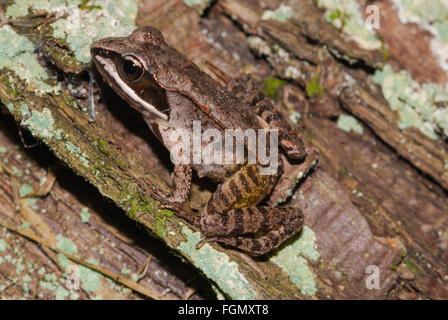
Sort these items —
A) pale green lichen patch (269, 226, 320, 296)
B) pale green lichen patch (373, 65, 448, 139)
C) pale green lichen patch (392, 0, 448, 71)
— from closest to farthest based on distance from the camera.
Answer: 1. pale green lichen patch (269, 226, 320, 296)
2. pale green lichen patch (373, 65, 448, 139)
3. pale green lichen patch (392, 0, 448, 71)

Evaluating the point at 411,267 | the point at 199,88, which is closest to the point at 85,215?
the point at 199,88

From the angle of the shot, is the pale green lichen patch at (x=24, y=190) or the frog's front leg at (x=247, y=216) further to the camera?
the pale green lichen patch at (x=24, y=190)

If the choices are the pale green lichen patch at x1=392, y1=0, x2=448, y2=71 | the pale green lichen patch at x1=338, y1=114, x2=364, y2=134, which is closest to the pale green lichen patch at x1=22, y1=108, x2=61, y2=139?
the pale green lichen patch at x1=338, y1=114, x2=364, y2=134

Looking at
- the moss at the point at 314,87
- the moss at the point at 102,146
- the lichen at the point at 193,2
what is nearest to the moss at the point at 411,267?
the moss at the point at 314,87

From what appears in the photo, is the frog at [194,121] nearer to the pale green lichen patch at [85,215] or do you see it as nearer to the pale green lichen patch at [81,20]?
the pale green lichen patch at [81,20]

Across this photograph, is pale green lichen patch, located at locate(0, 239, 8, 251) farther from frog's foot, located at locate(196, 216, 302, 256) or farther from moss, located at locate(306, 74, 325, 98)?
moss, located at locate(306, 74, 325, 98)

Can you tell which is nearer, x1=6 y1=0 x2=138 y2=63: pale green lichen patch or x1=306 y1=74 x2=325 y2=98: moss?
x1=6 y1=0 x2=138 y2=63: pale green lichen patch

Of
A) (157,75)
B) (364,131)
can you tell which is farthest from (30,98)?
(364,131)
